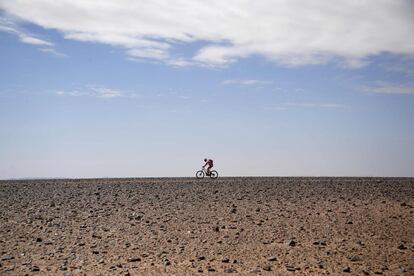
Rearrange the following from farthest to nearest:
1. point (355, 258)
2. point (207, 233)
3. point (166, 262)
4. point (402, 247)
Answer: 1. point (207, 233)
2. point (402, 247)
3. point (355, 258)
4. point (166, 262)

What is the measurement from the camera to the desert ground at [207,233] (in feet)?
34.2

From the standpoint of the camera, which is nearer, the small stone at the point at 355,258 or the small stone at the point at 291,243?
the small stone at the point at 355,258

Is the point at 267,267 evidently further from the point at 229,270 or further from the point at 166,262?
the point at 166,262

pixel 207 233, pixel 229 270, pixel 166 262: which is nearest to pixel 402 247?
pixel 229 270

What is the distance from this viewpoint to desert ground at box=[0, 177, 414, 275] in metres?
10.4

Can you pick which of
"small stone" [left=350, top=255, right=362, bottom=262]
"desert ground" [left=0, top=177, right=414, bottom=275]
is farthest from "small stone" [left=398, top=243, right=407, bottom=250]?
"small stone" [left=350, top=255, right=362, bottom=262]

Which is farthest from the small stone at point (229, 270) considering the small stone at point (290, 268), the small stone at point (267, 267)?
the small stone at point (290, 268)

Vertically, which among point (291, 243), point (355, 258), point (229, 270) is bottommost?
point (229, 270)

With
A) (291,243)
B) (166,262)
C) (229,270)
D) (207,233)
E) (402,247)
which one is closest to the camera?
(229,270)

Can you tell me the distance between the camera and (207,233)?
1366 centimetres

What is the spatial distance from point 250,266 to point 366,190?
53.7 ft

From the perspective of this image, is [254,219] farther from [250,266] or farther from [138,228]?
[250,266]

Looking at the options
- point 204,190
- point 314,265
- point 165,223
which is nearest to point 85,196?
point 204,190

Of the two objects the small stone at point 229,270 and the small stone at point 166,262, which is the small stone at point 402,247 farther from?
the small stone at point 166,262
